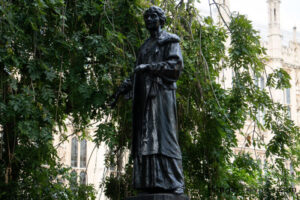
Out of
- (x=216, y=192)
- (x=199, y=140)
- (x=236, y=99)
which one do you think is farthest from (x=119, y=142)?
(x=236, y=99)

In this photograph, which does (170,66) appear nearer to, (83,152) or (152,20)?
(152,20)

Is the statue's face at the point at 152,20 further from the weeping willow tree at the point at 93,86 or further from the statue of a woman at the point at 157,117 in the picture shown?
the weeping willow tree at the point at 93,86

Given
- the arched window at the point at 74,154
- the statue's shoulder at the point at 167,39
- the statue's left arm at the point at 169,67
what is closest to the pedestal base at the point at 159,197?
the statue's left arm at the point at 169,67

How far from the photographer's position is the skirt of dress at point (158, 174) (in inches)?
200

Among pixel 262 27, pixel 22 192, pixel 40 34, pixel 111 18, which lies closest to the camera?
pixel 40 34

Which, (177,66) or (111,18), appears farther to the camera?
(111,18)

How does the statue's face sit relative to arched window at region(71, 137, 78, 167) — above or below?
above

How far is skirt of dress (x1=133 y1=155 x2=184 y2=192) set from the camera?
508 cm

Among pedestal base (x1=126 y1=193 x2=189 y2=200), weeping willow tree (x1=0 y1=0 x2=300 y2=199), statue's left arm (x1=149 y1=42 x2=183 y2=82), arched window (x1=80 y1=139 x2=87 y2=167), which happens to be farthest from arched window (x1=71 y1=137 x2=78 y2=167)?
pedestal base (x1=126 y1=193 x2=189 y2=200)

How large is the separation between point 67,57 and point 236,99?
396cm

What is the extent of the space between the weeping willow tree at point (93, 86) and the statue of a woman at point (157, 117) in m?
2.22

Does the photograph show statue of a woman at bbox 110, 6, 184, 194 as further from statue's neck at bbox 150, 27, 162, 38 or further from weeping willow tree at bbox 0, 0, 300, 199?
weeping willow tree at bbox 0, 0, 300, 199

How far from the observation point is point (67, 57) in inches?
337

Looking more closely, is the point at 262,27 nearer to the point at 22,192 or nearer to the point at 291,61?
the point at 291,61
